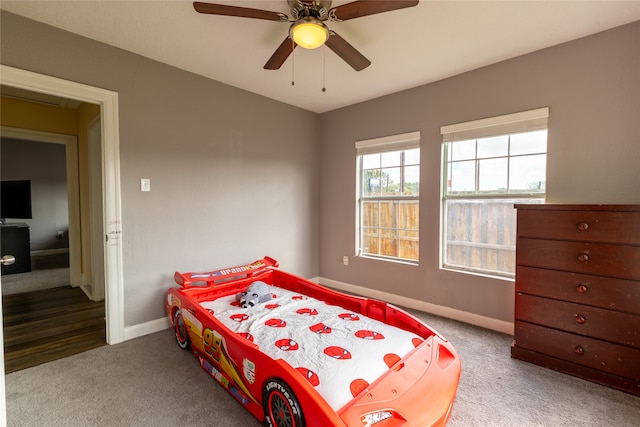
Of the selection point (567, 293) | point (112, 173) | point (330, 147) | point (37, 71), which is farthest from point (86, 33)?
point (567, 293)

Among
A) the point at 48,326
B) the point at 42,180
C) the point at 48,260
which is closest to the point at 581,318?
the point at 48,326

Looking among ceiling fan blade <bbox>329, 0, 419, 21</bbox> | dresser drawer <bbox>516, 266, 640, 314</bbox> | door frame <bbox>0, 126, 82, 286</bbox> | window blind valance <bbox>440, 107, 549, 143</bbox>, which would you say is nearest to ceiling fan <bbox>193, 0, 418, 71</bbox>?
ceiling fan blade <bbox>329, 0, 419, 21</bbox>

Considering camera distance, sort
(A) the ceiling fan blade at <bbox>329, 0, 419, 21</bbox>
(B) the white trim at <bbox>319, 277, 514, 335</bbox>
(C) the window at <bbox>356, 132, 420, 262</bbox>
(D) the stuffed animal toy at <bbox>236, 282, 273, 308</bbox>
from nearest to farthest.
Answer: (A) the ceiling fan blade at <bbox>329, 0, 419, 21</bbox>, (D) the stuffed animal toy at <bbox>236, 282, 273, 308</bbox>, (B) the white trim at <bbox>319, 277, 514, 335</bbox>, (C) the window at <bbox>356, 132, 420, 262</bbox>

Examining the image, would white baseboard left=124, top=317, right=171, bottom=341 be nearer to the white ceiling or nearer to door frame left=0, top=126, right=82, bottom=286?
door frame left=0, top=126, right=82, bottom=286

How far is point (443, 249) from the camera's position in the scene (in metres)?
3.07

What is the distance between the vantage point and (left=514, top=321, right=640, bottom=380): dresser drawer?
1.83 m

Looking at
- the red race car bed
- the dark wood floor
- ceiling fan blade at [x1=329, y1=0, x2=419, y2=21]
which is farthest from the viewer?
the dark wood floor

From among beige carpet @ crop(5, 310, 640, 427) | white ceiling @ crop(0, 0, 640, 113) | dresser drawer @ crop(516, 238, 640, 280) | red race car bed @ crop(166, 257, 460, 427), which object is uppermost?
white ceiling @ crop(0, 0, 640, 113)

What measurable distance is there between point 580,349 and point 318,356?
1.81m

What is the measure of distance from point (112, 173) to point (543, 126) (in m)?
3.63

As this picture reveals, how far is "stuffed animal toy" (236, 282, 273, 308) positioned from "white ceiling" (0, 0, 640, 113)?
2026 millimetres

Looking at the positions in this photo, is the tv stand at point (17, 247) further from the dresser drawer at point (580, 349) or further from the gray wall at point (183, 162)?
the dresser drawer at point (580, 349)

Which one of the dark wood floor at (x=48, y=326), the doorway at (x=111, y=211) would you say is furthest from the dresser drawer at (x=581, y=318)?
the dark wood floor at (x=48, y=326)

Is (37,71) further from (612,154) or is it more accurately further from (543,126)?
(612,154)
